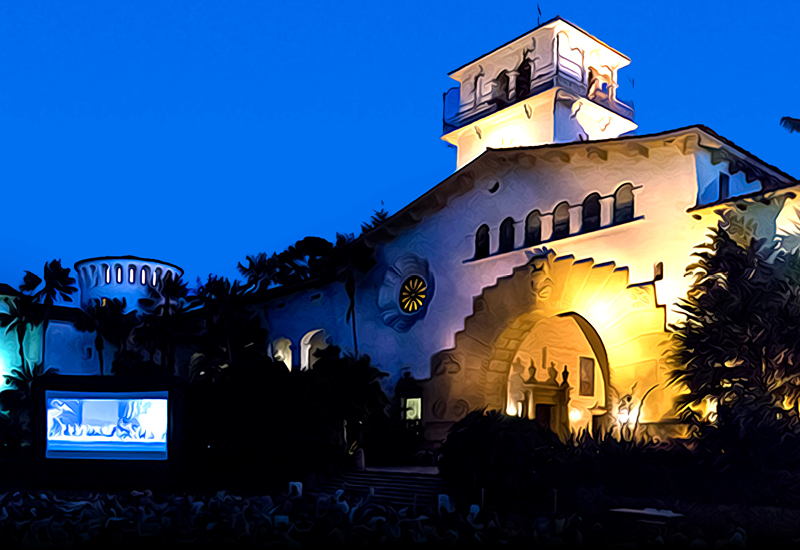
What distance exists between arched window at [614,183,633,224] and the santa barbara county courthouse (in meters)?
0.05

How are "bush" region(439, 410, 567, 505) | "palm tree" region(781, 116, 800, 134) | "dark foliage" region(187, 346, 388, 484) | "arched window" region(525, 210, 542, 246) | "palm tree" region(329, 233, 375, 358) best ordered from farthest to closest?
1. "palm tree" region(329, 233, 375, 358)
2. "arched window" region(525, 210, 542, 246)
3. "dark foliage" region(187, 346, 388, 484)
4. "palm tree" region(781, 116, 800, 134)
5. "bush" region(439, 410, 567, 505)

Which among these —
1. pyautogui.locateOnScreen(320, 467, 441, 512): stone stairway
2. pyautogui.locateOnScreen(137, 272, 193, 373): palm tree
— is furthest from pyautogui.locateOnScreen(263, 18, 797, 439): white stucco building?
pyautogui.locateOnScreen(137, 272, 193, 373): palm tree

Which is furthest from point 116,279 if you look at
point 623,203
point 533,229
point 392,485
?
point 623,203

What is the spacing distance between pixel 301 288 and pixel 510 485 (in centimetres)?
1884

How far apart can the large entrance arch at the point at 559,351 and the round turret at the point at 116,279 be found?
26.2m

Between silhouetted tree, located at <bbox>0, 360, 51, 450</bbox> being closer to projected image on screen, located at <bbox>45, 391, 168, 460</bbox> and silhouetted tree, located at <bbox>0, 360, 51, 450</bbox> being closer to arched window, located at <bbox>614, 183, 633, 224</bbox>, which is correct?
projected image on screen, located at <bbox>45, 391, 168, 460</bbox>

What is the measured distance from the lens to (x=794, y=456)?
17.1 m

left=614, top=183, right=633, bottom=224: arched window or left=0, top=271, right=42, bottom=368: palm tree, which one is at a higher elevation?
left=614, top=183, right=633, bottom=224: arched window

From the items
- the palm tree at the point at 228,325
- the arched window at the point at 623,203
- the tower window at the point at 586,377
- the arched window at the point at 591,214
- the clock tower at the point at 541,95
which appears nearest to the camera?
the arched window at the point at 623,203

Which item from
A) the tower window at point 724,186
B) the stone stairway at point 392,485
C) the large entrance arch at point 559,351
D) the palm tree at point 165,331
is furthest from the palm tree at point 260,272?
the tower window at point 724,186

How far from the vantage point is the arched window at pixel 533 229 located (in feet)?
85.6

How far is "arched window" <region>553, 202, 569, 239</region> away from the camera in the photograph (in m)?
25.2

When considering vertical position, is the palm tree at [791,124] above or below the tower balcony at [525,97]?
below

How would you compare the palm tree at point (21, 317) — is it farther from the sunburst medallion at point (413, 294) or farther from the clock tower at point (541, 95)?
the clock tower at point (541, 95)
